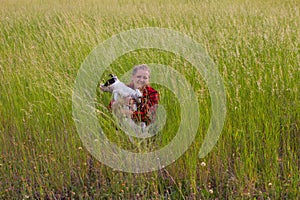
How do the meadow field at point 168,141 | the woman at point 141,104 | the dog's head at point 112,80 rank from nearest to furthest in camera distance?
the meadow field at point 168,141 < the woman at point 141,104 < the dog's head at point 112,80

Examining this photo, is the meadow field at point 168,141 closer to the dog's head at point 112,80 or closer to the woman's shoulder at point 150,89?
the woman's shoulder at point 150,89

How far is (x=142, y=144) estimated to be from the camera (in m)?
2.89

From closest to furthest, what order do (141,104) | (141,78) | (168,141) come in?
(168,141)
(141,104)
(141,78)

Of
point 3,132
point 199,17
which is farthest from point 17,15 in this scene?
point 3,132

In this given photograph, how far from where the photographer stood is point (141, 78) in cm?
312

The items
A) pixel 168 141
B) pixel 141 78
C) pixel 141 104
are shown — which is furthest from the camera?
pixel 141 78

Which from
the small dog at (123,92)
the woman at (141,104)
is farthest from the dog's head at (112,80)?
the woman at (141,104)

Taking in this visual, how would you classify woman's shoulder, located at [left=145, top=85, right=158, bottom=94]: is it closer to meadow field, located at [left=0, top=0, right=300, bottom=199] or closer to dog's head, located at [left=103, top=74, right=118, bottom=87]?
meadow field, located at [left=0, top=0, right=300, bottom=199]

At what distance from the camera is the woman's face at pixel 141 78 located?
122 inches

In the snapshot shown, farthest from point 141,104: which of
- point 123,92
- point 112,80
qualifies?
point 112,80

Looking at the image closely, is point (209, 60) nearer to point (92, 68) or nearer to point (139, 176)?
point (92, 68)

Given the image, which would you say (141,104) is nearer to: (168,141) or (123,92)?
(123,92)

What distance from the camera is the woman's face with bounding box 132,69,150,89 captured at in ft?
10.2

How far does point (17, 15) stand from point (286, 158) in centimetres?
585
